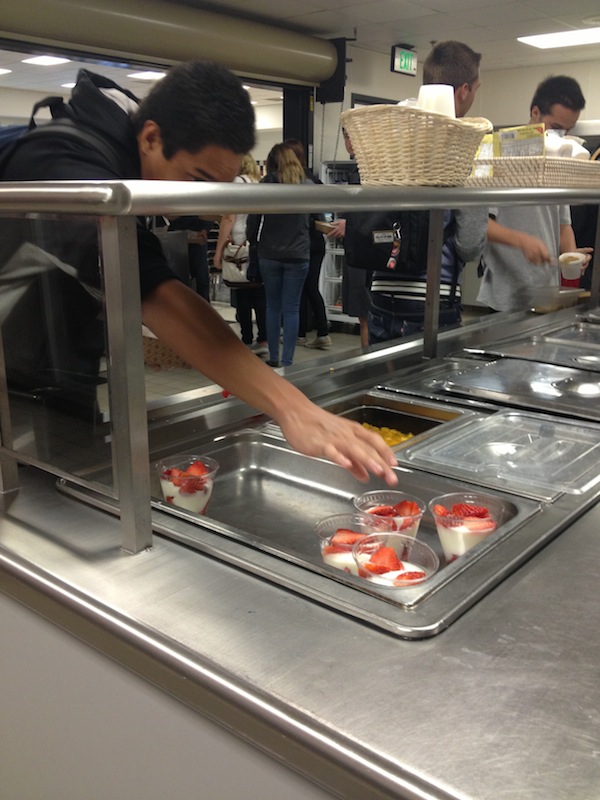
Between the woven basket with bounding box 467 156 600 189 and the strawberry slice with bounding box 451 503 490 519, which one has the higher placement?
the woven basket with bounding box 467 156 600 189

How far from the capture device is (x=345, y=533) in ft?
3.72

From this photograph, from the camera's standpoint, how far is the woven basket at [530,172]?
5.80 feet

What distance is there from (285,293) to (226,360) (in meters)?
4.69

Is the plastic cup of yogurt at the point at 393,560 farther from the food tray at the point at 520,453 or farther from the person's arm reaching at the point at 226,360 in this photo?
the food tray at the point at 520,453

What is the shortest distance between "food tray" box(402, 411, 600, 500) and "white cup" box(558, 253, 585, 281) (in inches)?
61.8

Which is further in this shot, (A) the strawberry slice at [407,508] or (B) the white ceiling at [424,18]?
(B) the white ceiling at [424,18]

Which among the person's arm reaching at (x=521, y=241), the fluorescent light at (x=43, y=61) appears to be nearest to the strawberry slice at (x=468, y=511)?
the person's arm reaching at (x=521, y=241)

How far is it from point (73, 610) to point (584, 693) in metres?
0.59

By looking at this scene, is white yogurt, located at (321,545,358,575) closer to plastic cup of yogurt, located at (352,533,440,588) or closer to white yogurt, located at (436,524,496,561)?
plastic cup of yogurt, located at (352,533,440,588)

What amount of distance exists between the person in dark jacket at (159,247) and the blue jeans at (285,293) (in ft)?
14.0

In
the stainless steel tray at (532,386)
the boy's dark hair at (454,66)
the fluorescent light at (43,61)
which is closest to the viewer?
the stainless steel tray at (532,386)

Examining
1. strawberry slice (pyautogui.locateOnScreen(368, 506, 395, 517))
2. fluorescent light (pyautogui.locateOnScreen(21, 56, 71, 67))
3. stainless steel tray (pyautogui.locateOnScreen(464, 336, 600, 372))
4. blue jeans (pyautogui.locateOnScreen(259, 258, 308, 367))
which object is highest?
fluorescent light (pyautogui.locateOnScreen(21, 56, 71, 67))

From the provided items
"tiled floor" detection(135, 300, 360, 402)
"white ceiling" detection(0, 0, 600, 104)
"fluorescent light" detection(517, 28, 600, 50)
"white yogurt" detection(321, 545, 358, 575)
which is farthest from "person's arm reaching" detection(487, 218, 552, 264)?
"fluorescent light" detection(517, 28, 600, 50)

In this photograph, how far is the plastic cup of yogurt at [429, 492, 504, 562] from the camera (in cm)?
113
